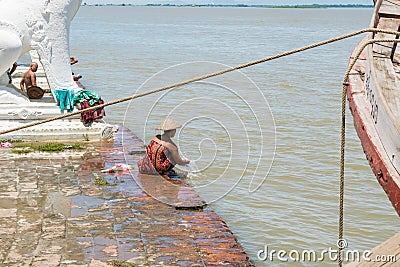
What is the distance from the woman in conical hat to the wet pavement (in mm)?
126

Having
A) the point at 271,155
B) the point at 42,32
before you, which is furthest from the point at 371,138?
the point at 271,155

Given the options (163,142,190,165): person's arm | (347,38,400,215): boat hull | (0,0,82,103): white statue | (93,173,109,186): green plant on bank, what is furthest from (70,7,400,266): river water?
(347,38,400,215): boat hull

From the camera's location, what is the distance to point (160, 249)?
5.89 m

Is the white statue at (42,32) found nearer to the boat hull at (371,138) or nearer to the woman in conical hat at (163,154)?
the woman in conical hat at (163,154)

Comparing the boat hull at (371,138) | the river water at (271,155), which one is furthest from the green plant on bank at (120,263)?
the boat hull at (371,138)

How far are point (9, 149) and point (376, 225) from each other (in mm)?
4490

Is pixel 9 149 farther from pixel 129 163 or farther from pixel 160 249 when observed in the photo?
pixel 160 249

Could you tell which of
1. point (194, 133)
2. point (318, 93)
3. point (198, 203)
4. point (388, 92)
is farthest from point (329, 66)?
point (388, 92)

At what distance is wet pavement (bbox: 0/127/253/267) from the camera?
5.71 m

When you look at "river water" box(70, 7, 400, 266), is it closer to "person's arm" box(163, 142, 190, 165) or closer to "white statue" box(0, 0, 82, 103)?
"person's arm" box(163, 142, 190, 165)

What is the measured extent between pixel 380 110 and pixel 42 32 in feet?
22.3

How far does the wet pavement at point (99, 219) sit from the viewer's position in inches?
225

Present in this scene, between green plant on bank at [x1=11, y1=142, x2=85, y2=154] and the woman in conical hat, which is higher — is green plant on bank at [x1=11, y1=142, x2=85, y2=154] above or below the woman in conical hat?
below

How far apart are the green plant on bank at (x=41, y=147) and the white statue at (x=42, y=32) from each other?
2.83 feet
